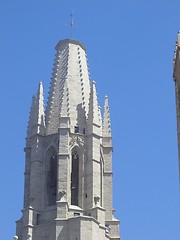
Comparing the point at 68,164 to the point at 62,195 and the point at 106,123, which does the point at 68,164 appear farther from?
the point at 106,123

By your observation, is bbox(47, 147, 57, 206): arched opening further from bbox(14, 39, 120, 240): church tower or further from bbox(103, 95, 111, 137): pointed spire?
bbox(103, 95, 111, 137): pointed spire

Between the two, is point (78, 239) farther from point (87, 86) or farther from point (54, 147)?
point (87, 86)

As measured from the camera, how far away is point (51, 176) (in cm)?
6694

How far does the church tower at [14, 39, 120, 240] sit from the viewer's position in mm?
63375

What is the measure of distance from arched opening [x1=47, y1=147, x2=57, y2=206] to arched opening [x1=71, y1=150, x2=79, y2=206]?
1605 mm

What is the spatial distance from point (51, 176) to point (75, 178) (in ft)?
7.42

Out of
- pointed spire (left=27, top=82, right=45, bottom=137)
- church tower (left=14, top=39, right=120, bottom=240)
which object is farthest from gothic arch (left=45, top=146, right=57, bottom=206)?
pointed spire (left=27, top=82, right=45, bottom=137)

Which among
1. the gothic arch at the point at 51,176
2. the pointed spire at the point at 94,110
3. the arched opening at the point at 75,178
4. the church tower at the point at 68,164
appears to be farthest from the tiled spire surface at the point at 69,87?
the arched opening at the point at 75,178

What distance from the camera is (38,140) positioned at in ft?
224

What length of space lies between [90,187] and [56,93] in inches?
396

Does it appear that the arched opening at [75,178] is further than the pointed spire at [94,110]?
No

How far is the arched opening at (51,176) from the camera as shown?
65938mm

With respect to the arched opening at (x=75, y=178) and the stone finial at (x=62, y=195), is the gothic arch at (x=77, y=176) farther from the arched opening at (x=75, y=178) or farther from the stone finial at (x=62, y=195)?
the stone finial at (x=62, y=195)

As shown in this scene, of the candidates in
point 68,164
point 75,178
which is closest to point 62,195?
point 75,178
